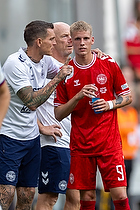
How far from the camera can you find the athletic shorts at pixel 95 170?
6.82 m

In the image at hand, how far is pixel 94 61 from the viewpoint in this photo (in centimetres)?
699

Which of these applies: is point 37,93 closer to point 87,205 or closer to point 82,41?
point 82,41

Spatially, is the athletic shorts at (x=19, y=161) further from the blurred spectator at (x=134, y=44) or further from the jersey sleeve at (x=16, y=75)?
the blurred spectator at (x=134, y=44)

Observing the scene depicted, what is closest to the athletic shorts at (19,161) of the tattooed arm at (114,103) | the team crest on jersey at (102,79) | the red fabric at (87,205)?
the red fabric at (87,205)

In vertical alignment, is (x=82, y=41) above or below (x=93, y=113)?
above

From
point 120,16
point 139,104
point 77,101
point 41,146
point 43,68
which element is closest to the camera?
point 77,101

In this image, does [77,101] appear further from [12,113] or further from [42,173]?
[42,173]

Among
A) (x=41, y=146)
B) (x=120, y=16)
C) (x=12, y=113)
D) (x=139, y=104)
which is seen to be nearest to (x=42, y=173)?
(x=41, y=146)

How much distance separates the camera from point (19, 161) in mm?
6789

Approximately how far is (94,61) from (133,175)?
3259 millimetres

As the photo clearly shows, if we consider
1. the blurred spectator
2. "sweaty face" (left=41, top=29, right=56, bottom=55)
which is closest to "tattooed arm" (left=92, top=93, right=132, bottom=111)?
"sweaty face" (left=41, top=29, right=56, bottom=55)

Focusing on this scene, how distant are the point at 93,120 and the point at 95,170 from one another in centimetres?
65

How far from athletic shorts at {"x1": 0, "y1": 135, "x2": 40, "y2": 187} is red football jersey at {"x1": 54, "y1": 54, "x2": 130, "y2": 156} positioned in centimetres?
55

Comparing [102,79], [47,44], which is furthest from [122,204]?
[47,44]
